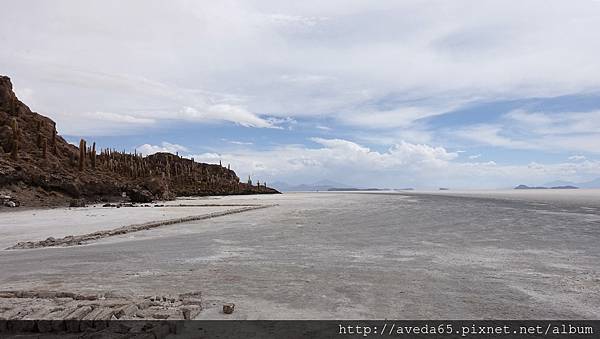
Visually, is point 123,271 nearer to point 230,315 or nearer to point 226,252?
point 226,252

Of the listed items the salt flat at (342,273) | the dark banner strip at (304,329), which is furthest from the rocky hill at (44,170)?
the dark banner strip at (304,329)

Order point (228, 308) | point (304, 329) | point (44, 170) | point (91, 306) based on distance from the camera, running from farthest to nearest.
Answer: point (44, 170) → point (228, 308) → point (91, 306) → point (304, 329)

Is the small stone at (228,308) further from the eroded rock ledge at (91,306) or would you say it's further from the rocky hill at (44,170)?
the rocky hill at (44,170)

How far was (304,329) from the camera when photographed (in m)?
6.30

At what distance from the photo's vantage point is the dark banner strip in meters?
6.03

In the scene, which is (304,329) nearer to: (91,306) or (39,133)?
(91,306)

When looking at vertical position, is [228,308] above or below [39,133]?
below

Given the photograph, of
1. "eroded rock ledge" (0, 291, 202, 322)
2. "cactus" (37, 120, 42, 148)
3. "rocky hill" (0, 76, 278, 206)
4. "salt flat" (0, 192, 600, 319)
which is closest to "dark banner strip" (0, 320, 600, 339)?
"eroded rock ledge" (0, 291, 202, 322)

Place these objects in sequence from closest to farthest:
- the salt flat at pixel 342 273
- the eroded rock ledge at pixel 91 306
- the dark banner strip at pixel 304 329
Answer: the dark banner strip at pixel 304 329
the eroded rock ledge at pixel 91 306
the salt flat at pixel 342 273

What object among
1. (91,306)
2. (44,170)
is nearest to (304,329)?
(91,306)

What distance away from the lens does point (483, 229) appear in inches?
829

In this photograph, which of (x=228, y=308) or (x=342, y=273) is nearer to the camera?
(x=228, y=308)

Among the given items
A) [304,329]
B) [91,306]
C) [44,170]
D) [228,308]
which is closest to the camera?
[304,329]

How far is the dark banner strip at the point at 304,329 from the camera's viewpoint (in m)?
6.03
